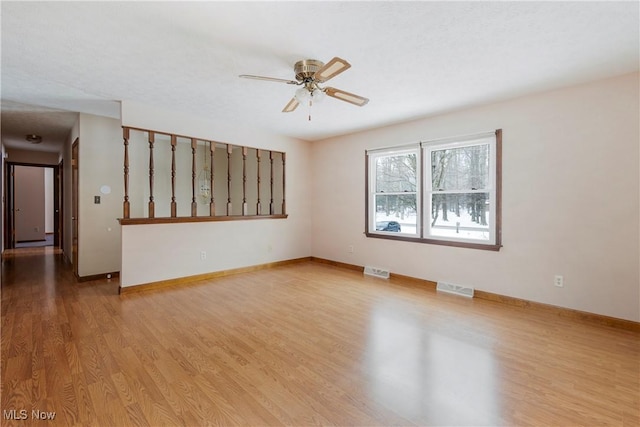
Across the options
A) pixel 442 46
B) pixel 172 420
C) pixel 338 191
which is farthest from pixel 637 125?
pixel 172 420

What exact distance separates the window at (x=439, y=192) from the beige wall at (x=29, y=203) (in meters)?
9.58

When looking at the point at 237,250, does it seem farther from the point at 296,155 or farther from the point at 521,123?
the point at 521,123

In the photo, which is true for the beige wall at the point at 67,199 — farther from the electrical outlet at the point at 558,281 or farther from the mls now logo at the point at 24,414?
the electrical outlet at the point at 558,281

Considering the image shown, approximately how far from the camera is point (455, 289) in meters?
4.09

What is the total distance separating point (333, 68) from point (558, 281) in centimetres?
340

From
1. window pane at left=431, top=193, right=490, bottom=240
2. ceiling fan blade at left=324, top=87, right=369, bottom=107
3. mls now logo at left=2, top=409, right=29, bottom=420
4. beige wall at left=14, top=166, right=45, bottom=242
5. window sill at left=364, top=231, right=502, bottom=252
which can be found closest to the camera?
mls now logo at left=2, top=409, right=29, bottom=420

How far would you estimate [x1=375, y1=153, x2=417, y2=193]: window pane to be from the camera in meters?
4.75

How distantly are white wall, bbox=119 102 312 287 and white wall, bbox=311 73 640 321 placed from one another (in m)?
2.67

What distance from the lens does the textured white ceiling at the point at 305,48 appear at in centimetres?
202

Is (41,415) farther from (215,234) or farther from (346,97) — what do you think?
(215,234)

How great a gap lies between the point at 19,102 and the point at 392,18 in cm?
488

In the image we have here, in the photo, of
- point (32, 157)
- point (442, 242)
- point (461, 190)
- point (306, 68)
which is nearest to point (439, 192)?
point (461, 190)

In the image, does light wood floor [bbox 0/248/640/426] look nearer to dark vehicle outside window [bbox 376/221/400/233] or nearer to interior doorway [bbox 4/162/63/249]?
dark vehicle outside window [bbox 376/221/400/233]

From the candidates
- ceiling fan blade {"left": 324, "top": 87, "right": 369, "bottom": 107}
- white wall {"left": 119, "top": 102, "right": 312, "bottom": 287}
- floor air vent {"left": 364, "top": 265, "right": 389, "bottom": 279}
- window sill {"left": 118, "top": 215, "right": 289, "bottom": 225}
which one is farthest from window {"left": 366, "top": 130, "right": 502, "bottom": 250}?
window sill {"left": 118, "top": 215, "right": 289, "bottom": 225}
